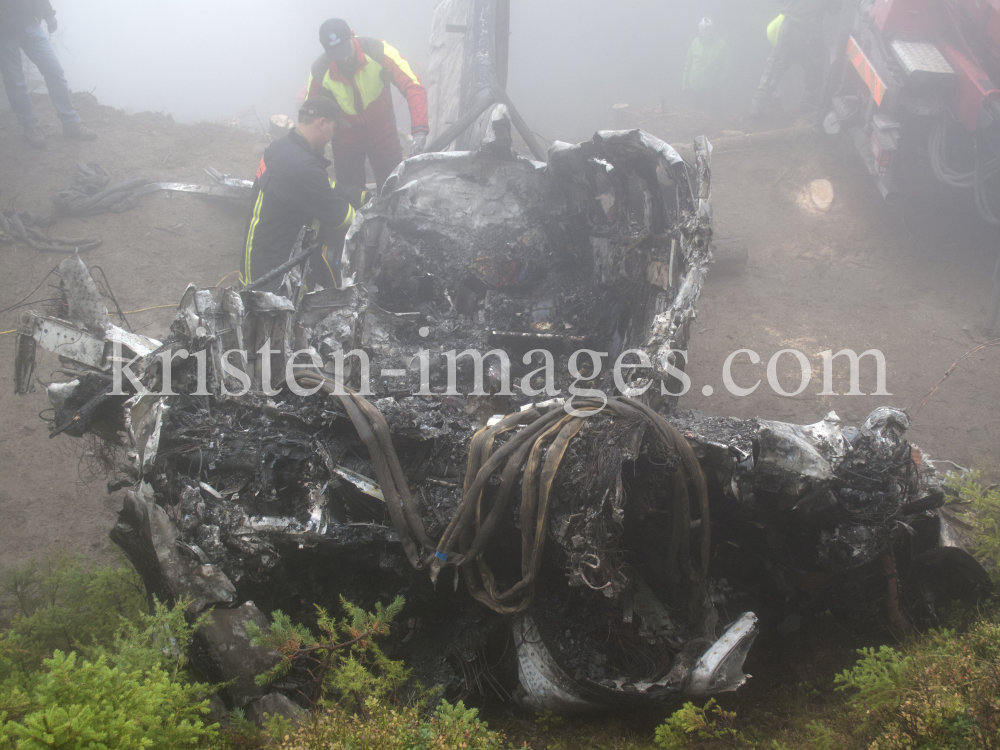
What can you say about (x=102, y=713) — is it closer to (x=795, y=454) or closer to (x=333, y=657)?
(x=333, y=657)

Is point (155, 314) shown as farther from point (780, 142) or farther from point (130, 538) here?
point (780, 142)

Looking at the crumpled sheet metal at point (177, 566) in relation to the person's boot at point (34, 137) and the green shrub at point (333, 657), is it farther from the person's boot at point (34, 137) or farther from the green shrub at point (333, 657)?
the person's boot at point (34, 137)

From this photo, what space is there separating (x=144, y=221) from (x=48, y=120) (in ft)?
9.79

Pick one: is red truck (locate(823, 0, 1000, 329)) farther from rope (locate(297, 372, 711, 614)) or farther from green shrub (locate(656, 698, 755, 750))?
Result: green shrub (locate(656, 698, 755, 750))

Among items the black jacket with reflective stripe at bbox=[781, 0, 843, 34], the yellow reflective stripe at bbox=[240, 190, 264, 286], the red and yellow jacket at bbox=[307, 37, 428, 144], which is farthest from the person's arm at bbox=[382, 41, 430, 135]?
the black jacket with reflective stripe at bbox=[781, 0, 843, 34]

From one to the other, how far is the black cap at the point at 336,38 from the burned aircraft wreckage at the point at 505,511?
122 inches

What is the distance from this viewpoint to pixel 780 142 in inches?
277

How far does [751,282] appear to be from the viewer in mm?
5375

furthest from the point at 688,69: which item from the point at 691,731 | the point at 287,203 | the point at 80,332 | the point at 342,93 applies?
the point at 691,731

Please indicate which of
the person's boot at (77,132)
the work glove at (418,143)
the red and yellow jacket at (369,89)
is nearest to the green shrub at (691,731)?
the work glove at (418,143)

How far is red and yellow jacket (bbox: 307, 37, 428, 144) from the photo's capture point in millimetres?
5016

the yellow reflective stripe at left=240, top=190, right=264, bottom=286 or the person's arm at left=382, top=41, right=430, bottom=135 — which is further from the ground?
the person's arm at left=382, top=41, right=430, bottom=135

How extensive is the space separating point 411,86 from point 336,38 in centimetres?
78

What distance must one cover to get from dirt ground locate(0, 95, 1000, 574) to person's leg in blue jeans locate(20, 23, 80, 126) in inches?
16.3
